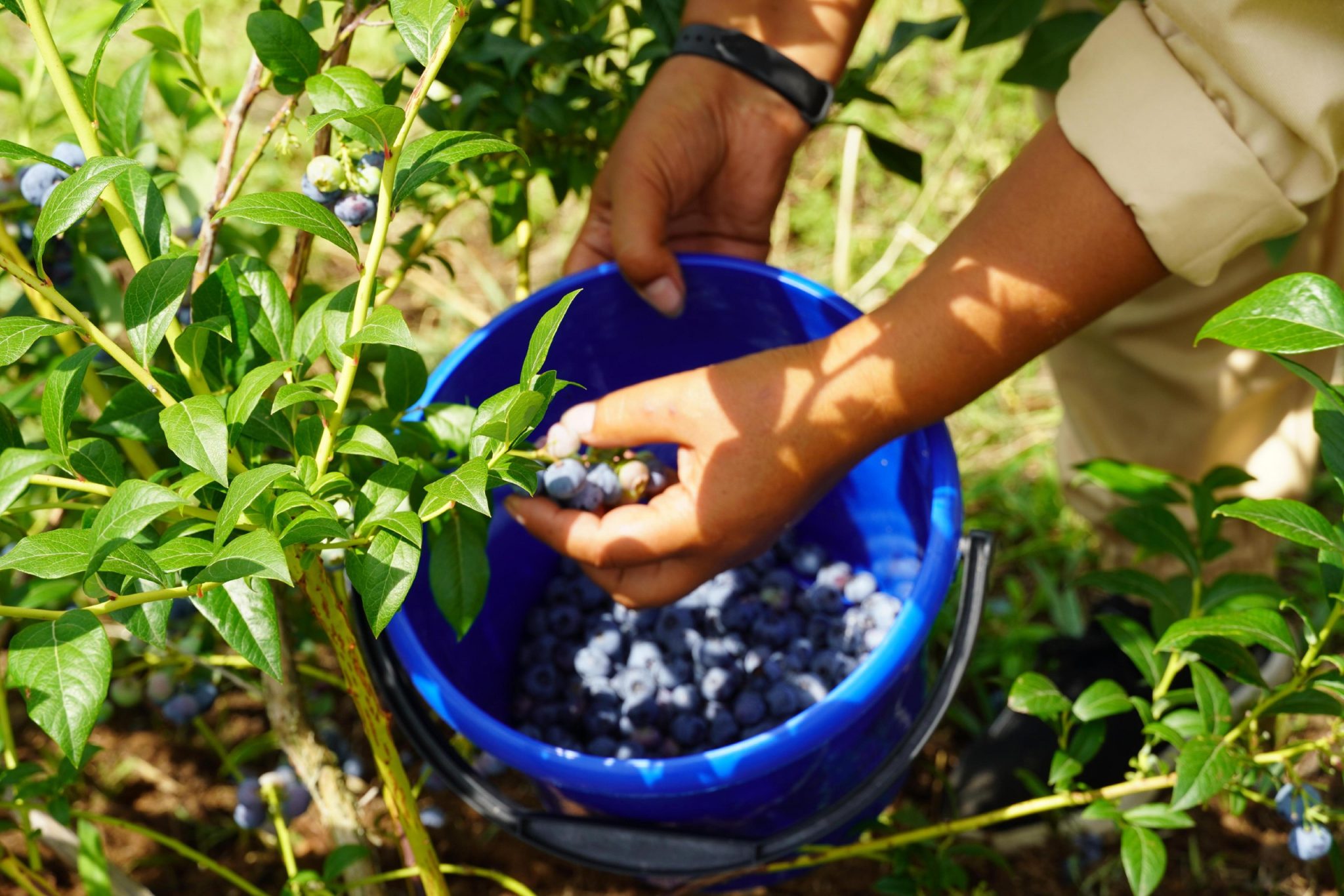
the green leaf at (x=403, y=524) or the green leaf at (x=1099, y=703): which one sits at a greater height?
the green leaf at (x=403, y=524)

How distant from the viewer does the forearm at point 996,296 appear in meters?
1.06

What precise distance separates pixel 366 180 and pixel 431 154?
0.47 feet

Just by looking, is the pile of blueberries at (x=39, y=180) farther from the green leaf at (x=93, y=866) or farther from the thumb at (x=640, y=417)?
the green leaf at (x=93, y=866)

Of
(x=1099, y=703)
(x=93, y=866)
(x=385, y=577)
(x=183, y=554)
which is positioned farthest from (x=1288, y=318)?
(x=93, y=866)

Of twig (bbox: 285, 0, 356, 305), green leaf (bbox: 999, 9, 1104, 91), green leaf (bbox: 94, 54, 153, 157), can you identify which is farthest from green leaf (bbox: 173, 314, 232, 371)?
green leaf (bbox: 999, 9, 1104, 91)

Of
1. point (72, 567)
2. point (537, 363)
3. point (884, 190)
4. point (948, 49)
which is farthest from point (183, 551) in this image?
point (948, 49)

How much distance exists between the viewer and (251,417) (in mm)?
824

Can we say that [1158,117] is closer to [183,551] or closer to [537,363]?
[537,363]

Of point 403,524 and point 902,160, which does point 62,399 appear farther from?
point 902,160

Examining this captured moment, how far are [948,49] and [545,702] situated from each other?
210 centimetres

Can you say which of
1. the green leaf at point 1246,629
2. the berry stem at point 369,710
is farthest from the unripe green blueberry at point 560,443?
the green leaf at point 1246,629

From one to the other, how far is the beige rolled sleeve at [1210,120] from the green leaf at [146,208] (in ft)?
2.68

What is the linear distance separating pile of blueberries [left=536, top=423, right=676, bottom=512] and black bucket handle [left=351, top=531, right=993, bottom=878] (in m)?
0.27

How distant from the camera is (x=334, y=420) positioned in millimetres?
794
